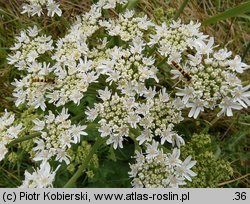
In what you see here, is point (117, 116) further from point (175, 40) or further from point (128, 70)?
point (175, 40)

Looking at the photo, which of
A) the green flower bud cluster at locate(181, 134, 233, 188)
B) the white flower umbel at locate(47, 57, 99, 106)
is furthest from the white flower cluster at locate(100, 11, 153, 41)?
the green flower bud cluster at locate(181, 134, 233, 188)

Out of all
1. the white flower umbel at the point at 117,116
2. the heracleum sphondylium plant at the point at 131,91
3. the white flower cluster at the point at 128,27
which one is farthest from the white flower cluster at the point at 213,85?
the white flower cluster at the point at 128,27

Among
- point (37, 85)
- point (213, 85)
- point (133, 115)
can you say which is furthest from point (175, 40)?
point (37, 85)

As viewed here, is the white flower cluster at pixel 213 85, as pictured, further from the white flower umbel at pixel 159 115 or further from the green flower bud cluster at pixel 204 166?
the green flower bud cluster at pixel 204 166

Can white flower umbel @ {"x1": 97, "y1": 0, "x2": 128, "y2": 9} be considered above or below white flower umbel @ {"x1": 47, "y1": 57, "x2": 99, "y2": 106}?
above

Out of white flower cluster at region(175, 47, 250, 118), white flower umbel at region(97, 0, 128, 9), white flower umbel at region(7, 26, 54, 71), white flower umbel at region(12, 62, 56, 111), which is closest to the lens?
white flower cluster at region(175, 47, 250, 118)

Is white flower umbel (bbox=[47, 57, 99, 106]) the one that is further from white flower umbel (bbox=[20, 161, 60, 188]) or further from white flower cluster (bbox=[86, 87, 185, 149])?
white flower umbel (bbox=[20, 161, 60, 188])
